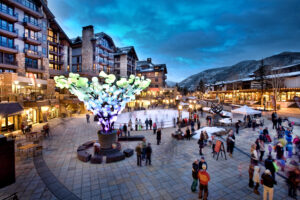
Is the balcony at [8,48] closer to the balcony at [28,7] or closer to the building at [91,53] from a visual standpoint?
the balcony at [28,7]

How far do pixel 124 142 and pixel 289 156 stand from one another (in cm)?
1328

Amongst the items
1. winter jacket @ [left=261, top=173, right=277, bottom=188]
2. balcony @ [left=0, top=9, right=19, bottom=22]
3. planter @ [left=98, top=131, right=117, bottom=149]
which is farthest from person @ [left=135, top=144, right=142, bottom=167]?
balcony @ [left=0, top=9, right=19, bottom=22]

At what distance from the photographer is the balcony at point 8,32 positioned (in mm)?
20469

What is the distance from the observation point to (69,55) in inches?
1590

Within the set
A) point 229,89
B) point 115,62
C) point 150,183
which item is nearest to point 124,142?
point 150,183

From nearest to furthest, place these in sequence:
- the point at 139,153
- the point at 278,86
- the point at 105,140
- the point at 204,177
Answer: the point at 204,177 < the point at 139,153 < the point at 105,140 < the point at 278,86

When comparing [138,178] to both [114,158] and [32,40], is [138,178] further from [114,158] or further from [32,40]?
[32,40]

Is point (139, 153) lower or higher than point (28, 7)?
lower

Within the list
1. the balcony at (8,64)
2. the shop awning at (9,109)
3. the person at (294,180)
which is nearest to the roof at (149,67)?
the balcony at (8,64)

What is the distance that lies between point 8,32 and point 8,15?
2643 mm

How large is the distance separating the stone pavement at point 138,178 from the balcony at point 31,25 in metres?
25.6

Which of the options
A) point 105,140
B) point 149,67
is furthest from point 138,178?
point 149,67

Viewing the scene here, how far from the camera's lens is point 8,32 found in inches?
827

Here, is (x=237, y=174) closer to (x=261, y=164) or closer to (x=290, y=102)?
(x=261, y=164)
